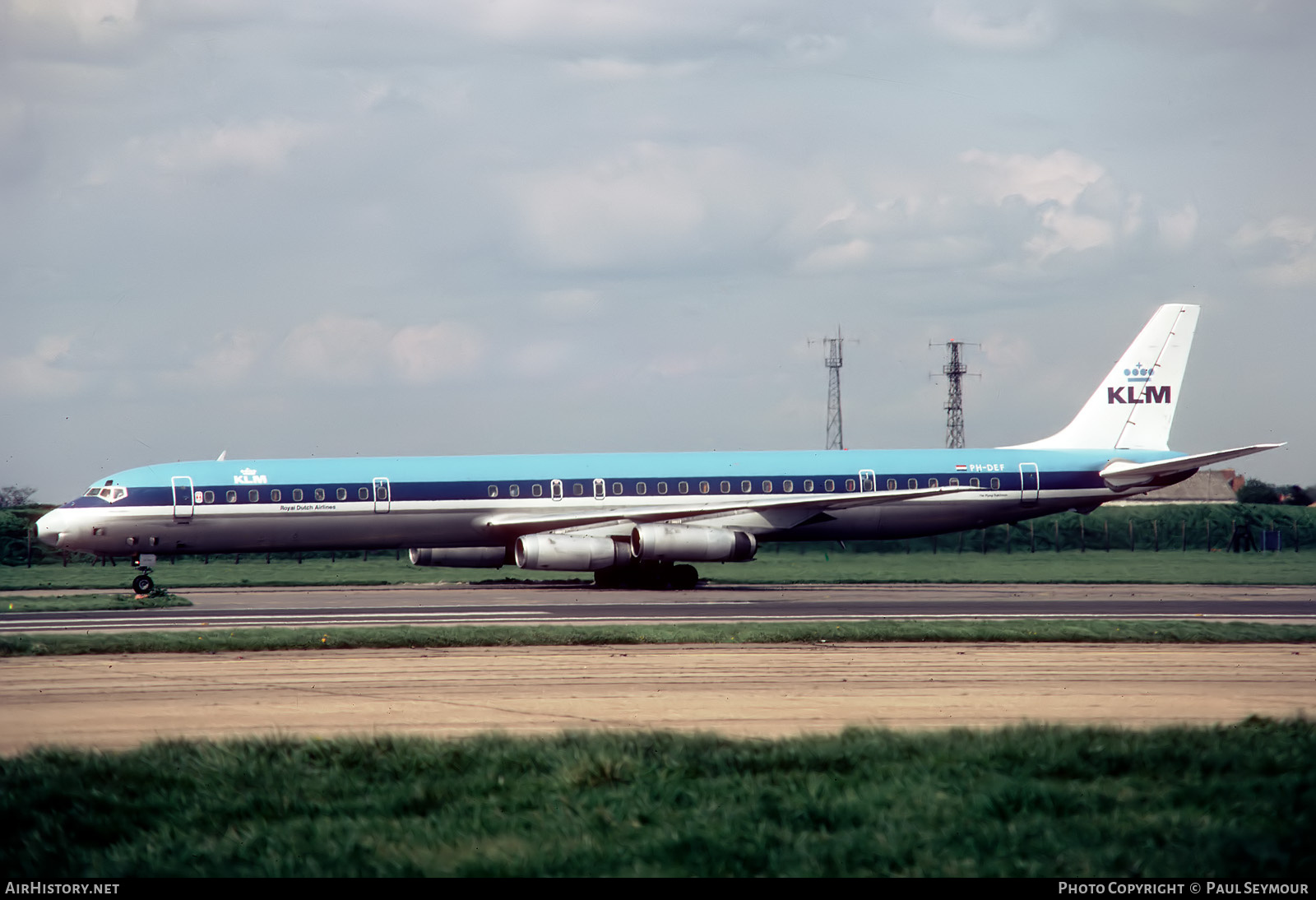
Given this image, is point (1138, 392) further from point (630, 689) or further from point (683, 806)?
point (683, 806)

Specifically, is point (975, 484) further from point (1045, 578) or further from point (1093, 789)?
point (1093, 789)

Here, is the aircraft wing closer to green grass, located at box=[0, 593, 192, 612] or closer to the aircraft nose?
green grass, located at box=[0, 593, 192, 612]

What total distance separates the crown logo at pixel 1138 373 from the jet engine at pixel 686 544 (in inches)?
609

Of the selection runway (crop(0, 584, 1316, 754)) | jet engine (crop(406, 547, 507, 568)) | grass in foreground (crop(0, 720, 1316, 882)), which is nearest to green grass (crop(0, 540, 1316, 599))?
jet engine (crop(406, 547, 507, 568))

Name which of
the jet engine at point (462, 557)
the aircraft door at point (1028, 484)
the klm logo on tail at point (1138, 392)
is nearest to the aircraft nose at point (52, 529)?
the jet engine at point (462, 557)

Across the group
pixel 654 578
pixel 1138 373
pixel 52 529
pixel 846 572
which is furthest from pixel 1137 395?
pixel 52 529

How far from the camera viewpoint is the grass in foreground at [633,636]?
20375 millimetres

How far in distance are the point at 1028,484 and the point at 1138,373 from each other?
6.62 m

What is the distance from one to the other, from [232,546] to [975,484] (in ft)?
71.1

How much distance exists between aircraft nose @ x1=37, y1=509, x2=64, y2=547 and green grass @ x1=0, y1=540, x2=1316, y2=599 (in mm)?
3785

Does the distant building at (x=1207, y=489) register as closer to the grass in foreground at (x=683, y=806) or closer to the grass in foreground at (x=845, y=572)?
the grass in foreground at (x=845, y=572)

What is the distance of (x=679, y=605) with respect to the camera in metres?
29.2

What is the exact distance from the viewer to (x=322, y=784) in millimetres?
10031

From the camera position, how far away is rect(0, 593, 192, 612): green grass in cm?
2916
